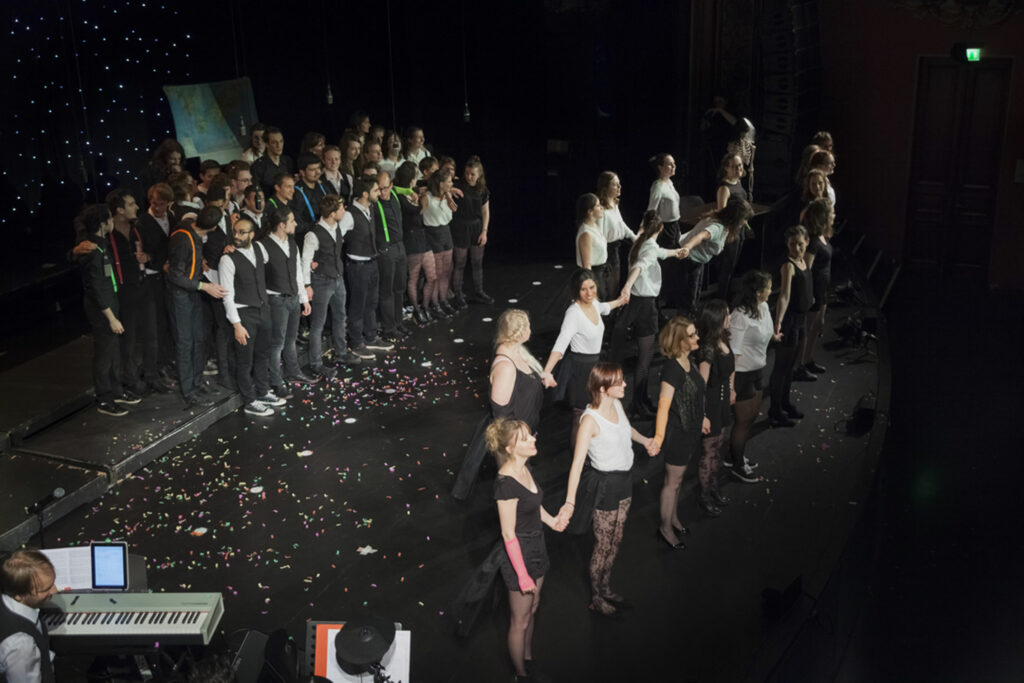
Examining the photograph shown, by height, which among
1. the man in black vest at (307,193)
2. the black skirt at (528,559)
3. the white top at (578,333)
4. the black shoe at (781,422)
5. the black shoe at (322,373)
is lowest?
the black shoe at (781,422)

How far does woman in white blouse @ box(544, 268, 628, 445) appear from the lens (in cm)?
606

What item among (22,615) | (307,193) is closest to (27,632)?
(22,615)

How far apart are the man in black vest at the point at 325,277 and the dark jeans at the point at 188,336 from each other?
2.73 ft

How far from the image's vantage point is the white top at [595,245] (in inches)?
289

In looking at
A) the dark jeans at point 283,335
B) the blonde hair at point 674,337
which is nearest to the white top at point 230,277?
the dark jeans at point 283,335

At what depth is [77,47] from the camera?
8.71 meters

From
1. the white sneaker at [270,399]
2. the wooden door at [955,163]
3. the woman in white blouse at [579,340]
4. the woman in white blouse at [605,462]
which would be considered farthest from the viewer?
the wooden door at [955,163]

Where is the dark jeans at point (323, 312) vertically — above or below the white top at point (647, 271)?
below

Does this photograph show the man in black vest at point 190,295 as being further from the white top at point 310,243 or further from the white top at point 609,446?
the white top at point 609,446

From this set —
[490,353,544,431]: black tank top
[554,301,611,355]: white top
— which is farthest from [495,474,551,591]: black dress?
[554,301,611,355]: white top

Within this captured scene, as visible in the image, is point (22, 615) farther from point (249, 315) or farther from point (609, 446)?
point (249, 315)

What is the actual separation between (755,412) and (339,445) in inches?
109

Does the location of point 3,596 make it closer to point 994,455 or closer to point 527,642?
point 527,642

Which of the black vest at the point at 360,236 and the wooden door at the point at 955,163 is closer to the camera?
the black vest at the point at 360,236
